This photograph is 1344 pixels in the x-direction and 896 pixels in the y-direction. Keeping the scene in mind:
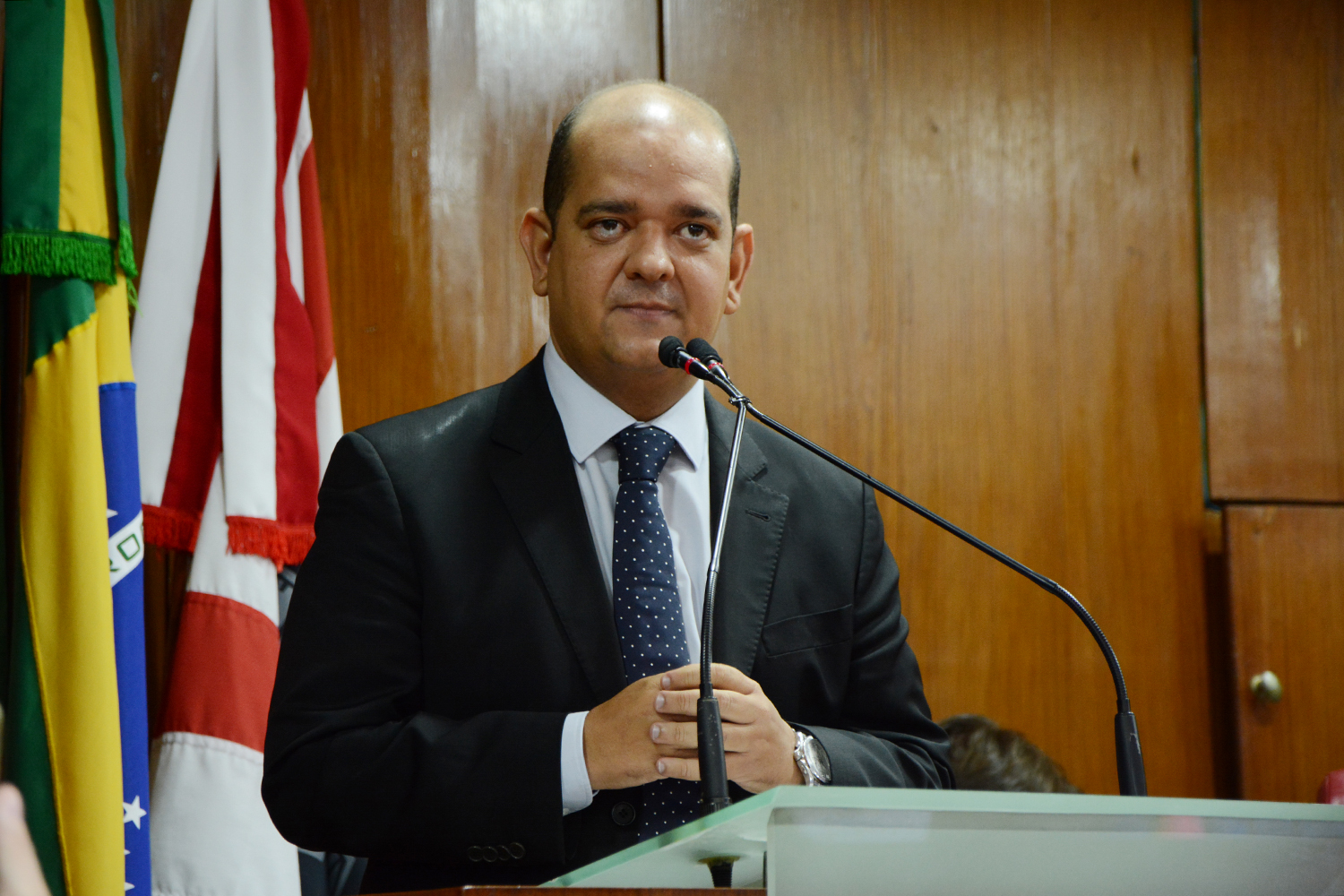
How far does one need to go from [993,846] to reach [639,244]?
112 cm

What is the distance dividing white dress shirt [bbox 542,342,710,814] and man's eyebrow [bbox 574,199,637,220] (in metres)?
0.21

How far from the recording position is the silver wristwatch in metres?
1.44

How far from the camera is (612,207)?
6.00ft

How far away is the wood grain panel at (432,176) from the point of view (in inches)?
106

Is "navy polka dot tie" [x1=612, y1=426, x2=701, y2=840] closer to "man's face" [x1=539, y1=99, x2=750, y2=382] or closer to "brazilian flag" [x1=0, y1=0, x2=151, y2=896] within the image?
"man's face" [x1=539, y1=99, x2=750, y2=382]

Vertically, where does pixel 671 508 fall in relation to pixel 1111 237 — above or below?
below

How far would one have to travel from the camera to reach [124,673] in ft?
6.98

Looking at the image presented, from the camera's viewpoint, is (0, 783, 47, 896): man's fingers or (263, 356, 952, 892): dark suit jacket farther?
(263, 356, 952, 892): dark suit jacket

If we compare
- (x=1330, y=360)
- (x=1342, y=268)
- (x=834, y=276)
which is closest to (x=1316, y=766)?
(x=1330, y=360)

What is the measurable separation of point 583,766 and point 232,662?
1026 mm

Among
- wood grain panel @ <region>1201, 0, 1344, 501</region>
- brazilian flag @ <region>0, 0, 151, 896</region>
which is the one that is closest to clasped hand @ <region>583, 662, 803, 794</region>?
brazilian flag @ <region>0, 0, 151, 896</region>

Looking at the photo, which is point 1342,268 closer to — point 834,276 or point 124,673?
point 834,276

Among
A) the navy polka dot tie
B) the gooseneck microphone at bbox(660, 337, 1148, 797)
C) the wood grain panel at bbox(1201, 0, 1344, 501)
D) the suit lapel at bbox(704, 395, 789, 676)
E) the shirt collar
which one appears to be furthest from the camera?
the wood grain panel at bbox(1201, 0, 1344, 501)

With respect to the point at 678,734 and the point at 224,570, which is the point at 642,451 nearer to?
the point at 678,734
